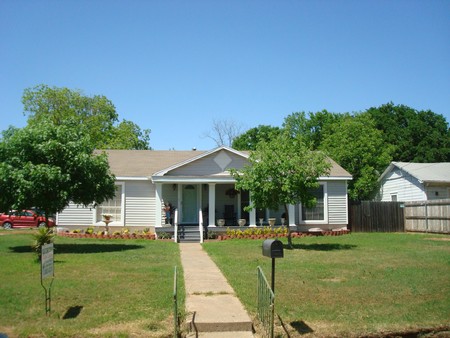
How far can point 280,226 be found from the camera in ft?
77.1

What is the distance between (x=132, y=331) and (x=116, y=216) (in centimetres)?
1723

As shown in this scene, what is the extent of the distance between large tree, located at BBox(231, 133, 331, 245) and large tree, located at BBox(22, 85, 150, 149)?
31185 mm

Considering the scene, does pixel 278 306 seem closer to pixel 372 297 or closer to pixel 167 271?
pixel 372 297

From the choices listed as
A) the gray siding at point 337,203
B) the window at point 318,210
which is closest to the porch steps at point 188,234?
the window at point 318,210

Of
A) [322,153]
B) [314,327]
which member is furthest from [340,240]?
[314,327]

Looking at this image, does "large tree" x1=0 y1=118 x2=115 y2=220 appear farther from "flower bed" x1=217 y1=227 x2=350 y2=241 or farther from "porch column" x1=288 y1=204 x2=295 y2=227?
"porch column" x1=288 y1=204 x2=295 y2=227

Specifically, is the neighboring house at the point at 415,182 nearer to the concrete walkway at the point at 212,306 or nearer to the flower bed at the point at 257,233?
the flower bed at the point at 257,233

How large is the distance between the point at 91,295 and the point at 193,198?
15.6m

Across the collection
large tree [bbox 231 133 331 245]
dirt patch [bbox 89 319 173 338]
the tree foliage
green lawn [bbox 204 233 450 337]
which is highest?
the tree foliage

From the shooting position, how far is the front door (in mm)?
24656

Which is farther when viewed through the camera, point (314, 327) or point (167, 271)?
point (167, 271)

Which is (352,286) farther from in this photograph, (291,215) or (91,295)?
(291,215)

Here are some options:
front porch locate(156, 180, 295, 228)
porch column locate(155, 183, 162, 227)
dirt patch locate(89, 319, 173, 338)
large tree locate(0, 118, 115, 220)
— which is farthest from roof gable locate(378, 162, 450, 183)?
dirt patch locate(89, 319, 173, 338)

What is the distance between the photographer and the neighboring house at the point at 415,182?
89.9 ft
